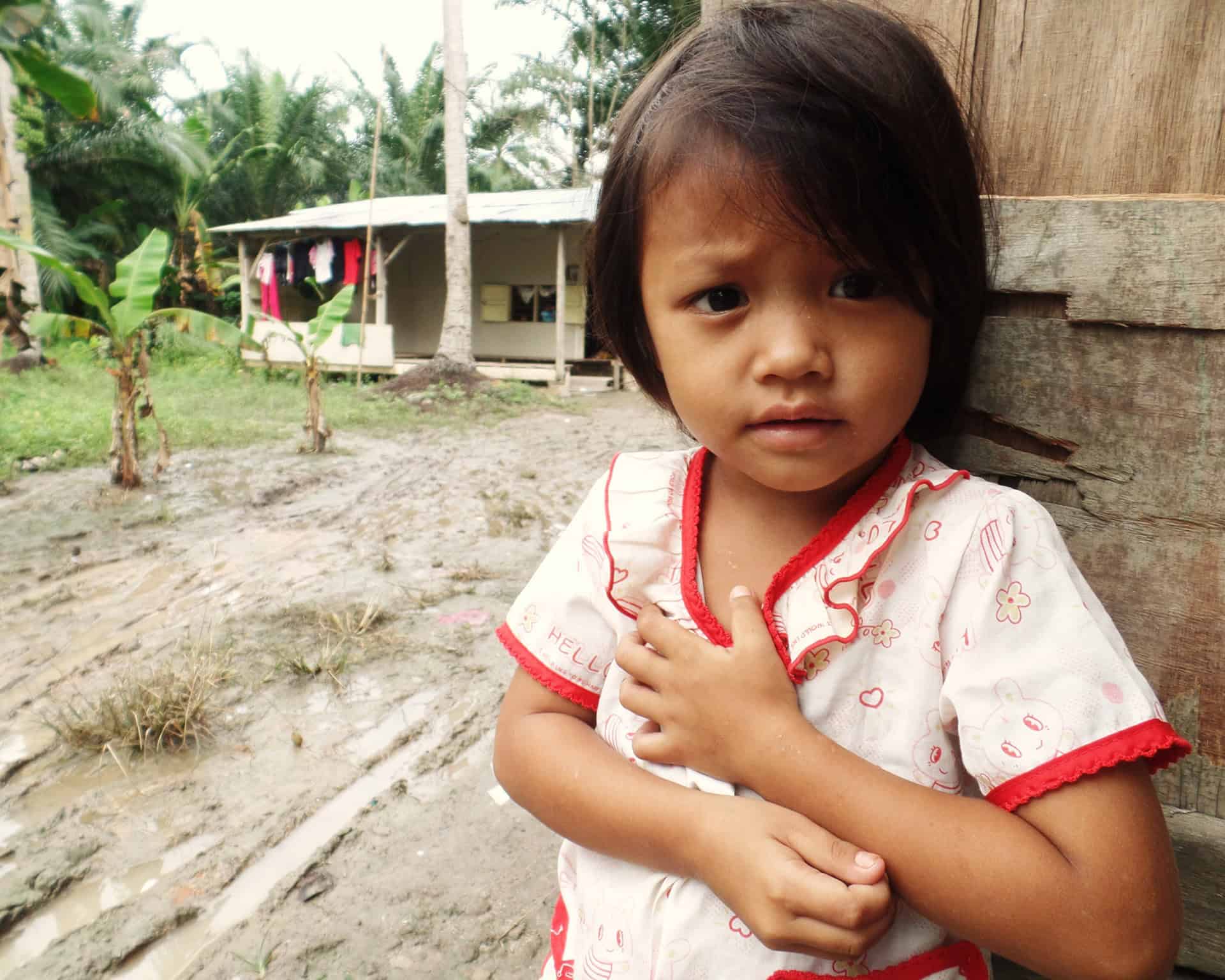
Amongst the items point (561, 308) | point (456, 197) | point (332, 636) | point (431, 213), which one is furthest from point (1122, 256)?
point (431, 213)

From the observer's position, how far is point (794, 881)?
0.75m

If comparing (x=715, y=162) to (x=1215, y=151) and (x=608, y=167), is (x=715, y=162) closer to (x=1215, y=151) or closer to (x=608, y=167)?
(x=608, y=167)

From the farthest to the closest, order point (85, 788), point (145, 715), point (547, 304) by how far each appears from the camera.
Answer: point (547, 304)
point (145, 715)
point (85, 788)

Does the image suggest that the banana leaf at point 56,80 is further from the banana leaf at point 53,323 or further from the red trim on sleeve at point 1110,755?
the red trim on sleeve at point 1110,755

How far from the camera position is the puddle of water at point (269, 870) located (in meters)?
1.63

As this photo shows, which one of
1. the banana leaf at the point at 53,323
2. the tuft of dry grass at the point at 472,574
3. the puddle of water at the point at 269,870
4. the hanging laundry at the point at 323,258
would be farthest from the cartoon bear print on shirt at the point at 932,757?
the hanging laundry at the point at 323,258

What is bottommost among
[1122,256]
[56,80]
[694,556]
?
[694,556]

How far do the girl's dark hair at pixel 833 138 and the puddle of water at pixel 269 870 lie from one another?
164cm

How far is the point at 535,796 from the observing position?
3.17 feet

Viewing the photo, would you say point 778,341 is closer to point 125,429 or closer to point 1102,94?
point 1102,94

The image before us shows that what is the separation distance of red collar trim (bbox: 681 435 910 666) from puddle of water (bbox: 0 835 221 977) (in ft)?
5.19

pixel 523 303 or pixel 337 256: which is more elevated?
pixel 337 256

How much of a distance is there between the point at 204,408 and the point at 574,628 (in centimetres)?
910

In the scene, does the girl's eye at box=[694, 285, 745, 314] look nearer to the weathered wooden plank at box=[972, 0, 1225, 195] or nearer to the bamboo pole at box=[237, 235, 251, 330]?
the weathered wooden plank at box=[972, 0, 1225, 195]
